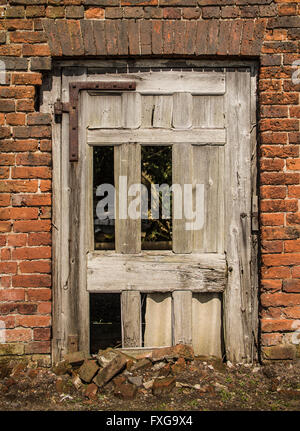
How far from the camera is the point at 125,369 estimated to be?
273 cm

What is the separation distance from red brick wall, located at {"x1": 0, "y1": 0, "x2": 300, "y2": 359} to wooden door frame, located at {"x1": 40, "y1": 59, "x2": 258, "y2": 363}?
0.33 feet

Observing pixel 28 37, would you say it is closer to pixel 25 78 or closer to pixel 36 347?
pixel 25 78

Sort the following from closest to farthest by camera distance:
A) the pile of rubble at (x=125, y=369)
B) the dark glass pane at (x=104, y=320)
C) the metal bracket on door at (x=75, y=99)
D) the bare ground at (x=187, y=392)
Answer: the bare ground at (x=187, y=392)
the pile of rubble at (x=125, y=369)
the metal bracket on door at (x=75, y=99)
the dark glass pane at (x=104, y=320)

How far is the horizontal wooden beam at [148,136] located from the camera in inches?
113

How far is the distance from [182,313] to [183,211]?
0.79 m

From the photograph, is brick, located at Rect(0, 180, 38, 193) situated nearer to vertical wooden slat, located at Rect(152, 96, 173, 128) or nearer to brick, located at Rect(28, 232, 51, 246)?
brick, located at Rect(28, 232, 51, 246)

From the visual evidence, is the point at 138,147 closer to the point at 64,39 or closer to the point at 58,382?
the point at 64,39

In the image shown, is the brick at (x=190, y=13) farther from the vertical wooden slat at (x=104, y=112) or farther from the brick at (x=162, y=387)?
the brick at (x=162, y=387)

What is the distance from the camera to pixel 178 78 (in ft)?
9.39

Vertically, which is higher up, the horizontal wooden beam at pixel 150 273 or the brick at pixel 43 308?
the horizontal wooden beam at pixel 150 273

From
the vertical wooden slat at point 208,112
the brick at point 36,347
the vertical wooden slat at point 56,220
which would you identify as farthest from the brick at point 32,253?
the vertical wooden slat at point 208,112

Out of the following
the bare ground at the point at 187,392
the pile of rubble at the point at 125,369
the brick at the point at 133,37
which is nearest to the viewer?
the bare ground at the point at 187,392

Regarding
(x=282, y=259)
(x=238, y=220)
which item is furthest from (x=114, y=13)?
(x=282, y=259)

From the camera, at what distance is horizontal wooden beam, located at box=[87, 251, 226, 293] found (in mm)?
2881
